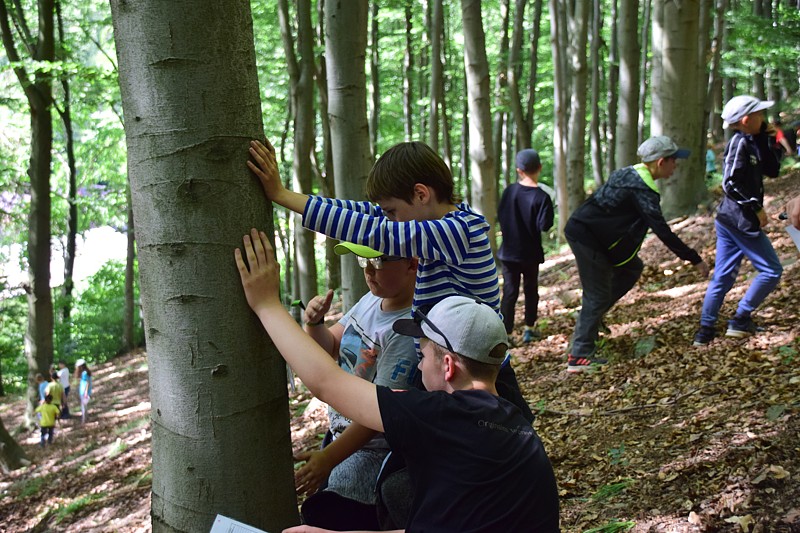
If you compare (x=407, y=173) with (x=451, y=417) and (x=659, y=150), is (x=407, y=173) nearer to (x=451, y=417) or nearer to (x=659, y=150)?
(x=451, y=417)

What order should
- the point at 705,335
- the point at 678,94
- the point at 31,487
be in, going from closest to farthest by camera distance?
the point at 705,335 → the point at 31,487 → the point at 678,94

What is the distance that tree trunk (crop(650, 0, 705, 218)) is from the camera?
1036 cm

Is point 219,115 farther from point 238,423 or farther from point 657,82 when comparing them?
point 657,82

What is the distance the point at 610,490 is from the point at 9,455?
11287 mm

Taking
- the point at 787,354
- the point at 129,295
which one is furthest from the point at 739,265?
the point at 129,295

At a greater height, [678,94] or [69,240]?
[678,94]

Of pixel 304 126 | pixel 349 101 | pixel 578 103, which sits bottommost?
pixel 304 126

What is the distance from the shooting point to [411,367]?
249 cm

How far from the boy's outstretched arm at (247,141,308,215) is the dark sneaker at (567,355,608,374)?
16.4ft

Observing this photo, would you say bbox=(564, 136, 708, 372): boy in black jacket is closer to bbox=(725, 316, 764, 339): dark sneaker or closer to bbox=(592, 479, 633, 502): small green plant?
bbox=(725, 316, 764, 339): dark sneaker

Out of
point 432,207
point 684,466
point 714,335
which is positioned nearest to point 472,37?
point 714,335

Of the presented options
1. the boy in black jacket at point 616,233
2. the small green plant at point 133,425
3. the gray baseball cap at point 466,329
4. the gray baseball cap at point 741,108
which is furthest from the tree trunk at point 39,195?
the gray baseball cap at point 466,329

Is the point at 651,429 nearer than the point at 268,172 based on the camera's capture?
No

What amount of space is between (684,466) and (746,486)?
1.61 ft
